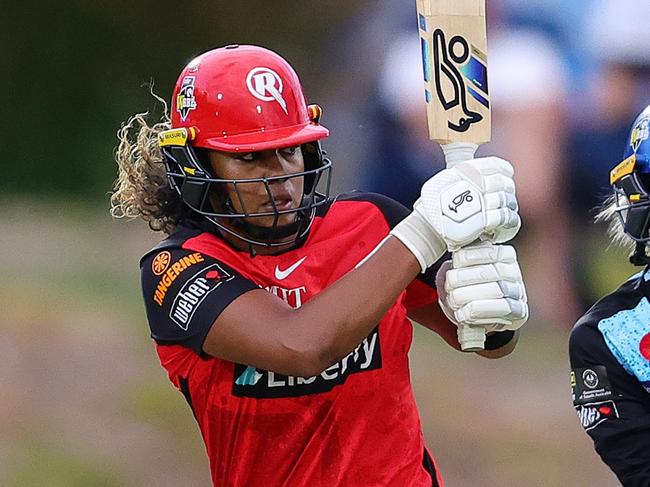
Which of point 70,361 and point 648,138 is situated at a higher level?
point 648,138

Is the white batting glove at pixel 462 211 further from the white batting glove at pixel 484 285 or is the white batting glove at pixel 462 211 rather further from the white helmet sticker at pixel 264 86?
the white helmet sticker at pixel 264 86

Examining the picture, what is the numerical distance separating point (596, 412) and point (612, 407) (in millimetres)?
39

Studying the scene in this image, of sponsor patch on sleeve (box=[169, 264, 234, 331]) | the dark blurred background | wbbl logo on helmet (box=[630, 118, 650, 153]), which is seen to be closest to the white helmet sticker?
sponsor patch on sleeve (box=[169, 264, 234, 331])

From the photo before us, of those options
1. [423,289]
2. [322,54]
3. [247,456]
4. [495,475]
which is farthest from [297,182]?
[495,475]

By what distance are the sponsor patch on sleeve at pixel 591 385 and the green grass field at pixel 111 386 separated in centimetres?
148

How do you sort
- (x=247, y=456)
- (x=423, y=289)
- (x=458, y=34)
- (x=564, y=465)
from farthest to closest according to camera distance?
(x=564, y=465) < (x=423, y=289) < (x=247, y=456) < (x=458, y=34)

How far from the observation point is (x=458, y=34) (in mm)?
2082

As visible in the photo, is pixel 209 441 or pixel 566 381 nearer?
pixel 209 441

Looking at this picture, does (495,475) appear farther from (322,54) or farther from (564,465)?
(322,54)

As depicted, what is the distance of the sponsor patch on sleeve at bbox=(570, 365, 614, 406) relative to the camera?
2262 millimetres

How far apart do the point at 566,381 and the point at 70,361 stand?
1.60m

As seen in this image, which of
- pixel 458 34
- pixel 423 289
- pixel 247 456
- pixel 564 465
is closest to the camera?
pixel 458 34

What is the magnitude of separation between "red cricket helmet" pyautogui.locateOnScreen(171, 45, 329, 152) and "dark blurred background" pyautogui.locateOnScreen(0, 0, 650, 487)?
1.42 m

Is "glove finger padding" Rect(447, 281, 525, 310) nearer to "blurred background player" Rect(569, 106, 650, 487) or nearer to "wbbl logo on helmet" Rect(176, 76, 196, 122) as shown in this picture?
"blurred background player" Rect(569, 106, 650, 487)
